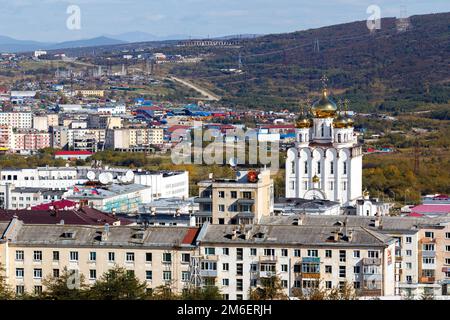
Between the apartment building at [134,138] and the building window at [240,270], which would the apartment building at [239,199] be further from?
the apartment building at [134,138]

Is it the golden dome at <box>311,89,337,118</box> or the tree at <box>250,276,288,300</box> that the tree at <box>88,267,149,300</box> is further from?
the golden dome at <box>311,89,337,118</box>

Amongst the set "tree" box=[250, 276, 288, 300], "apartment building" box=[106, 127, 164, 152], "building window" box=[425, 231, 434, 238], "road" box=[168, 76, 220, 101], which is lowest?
"tree" box=[250, 276, 288, 300]

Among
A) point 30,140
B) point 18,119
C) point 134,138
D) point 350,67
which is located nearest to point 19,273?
Result: point 134,138

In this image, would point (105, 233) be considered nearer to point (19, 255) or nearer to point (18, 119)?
point (19, 255)

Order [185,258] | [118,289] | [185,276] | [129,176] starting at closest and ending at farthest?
1. [118,289]
2. [185,276]
3. [185,258]
4. [129,176]

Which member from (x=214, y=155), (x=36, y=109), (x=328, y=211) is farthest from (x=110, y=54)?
(x=328, y=211)

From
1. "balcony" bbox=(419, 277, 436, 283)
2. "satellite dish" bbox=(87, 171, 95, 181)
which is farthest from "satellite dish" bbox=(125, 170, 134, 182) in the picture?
"balcony" bbox=(419, 277, 436, 283)

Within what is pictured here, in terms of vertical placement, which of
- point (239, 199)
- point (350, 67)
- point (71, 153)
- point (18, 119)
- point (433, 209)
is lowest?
point (433, 209)
